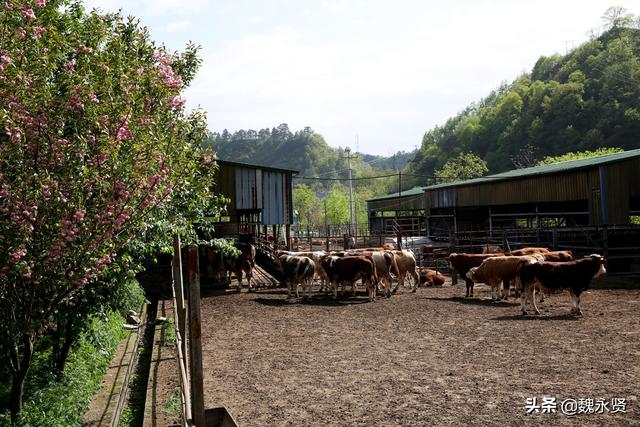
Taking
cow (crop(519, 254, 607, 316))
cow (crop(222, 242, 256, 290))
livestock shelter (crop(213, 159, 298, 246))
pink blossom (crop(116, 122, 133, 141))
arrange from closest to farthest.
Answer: pink blossom (crop(116, 122, 133, 141)) < cow (crop(519, 254, 607, 316)) < cow (crop(222, 242, 256, 290)) < livestock shelter (crop(213, 159, 298, 246))

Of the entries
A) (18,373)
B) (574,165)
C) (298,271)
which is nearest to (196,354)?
(18,373)

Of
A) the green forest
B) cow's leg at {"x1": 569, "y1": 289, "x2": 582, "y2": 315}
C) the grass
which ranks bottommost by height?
the grass

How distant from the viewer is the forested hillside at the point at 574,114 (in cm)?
7850

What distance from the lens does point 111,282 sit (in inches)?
337

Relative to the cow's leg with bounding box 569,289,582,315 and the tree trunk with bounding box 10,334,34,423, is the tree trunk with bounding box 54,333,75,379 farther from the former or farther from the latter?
the cow's leg with bounding box 569,289,582,315

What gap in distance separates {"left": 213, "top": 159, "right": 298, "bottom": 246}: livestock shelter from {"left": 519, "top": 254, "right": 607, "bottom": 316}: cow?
40.2 ft

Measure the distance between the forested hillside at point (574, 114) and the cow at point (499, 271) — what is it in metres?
69.0

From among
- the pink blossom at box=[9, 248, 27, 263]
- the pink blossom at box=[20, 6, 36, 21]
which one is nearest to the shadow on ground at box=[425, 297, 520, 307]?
the pink blossom at box=[9, 248, 27, 263]

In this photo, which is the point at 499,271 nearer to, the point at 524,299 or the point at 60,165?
the point at 524,299

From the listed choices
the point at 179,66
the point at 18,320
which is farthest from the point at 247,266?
the point at 18,320

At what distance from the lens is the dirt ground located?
7035 millimetres

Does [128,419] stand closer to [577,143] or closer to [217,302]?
[217,302]

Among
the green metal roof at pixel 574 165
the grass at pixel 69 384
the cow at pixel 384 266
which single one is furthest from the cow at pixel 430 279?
the grass at pixel 69 384

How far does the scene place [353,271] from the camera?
58.3 ft
